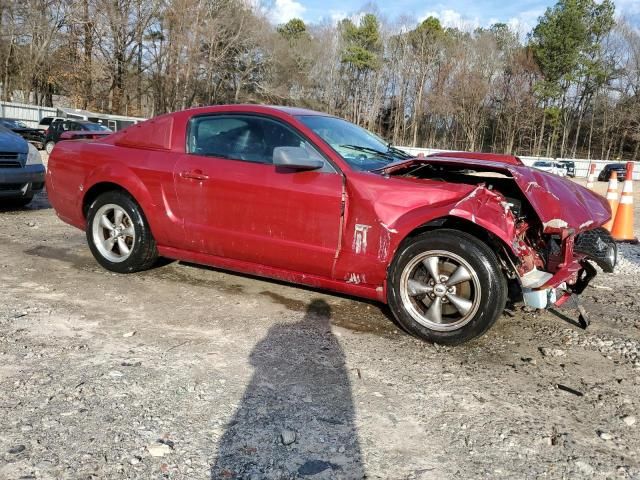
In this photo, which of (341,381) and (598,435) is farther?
(341,381)

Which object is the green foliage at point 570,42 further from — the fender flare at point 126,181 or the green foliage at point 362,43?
the fender flare at point 126,181

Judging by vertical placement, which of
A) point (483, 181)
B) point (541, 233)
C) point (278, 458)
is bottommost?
point (278, 458)

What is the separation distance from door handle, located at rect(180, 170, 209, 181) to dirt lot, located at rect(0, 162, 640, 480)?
936 mm

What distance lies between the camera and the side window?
13.3 feet

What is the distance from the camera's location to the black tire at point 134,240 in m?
4.59

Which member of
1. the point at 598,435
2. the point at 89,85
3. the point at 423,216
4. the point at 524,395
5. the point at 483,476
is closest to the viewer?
the point at 483,476

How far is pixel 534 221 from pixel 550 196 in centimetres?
31

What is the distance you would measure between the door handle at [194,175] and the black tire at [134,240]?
609 mm

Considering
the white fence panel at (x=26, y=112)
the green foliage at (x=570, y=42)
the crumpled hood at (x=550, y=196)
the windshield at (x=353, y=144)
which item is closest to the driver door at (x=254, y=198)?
the windshield at (x=353, y=144)

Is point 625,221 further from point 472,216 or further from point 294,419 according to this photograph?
point 294,419

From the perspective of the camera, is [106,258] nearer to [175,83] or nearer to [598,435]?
[598,435]

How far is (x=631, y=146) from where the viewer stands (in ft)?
168

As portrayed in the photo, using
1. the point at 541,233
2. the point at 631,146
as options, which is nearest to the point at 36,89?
the point at 541,233

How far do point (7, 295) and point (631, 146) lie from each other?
5800cm
